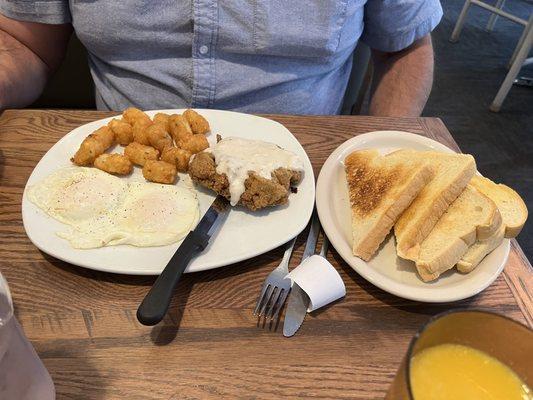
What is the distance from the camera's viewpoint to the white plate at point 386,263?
0.88 meters

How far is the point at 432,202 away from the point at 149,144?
72cm

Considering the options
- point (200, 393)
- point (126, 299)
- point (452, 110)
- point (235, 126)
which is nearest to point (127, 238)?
point (126, 299)

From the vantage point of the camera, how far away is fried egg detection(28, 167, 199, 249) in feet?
3.07

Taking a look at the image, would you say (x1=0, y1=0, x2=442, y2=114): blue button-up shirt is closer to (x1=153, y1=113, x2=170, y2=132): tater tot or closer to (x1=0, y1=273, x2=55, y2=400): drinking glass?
(x1=153, y1=113, x2=170, y2=132): tater tot

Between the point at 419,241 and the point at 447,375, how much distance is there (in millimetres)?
437

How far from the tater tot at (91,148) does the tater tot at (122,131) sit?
0.03m

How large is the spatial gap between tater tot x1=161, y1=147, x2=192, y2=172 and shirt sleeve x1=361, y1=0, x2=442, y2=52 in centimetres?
78

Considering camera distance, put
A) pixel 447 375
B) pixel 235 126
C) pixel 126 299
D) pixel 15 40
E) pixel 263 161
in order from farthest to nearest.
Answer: pixel 15 40 < pixel 235 126 < pixel 263 161 < pixel 126 299 < pixel 447 375

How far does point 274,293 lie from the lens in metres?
0.89

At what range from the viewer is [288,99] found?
1394 mm

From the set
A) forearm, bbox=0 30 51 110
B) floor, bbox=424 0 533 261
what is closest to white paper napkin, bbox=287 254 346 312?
forearm, bbox=0 30 51 110

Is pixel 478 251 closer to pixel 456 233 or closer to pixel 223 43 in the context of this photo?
pixel 456 233

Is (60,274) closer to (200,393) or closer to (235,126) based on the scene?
(200,393)

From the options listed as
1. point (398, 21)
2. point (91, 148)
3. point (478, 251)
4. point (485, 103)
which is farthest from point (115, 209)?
point (485, 103)
